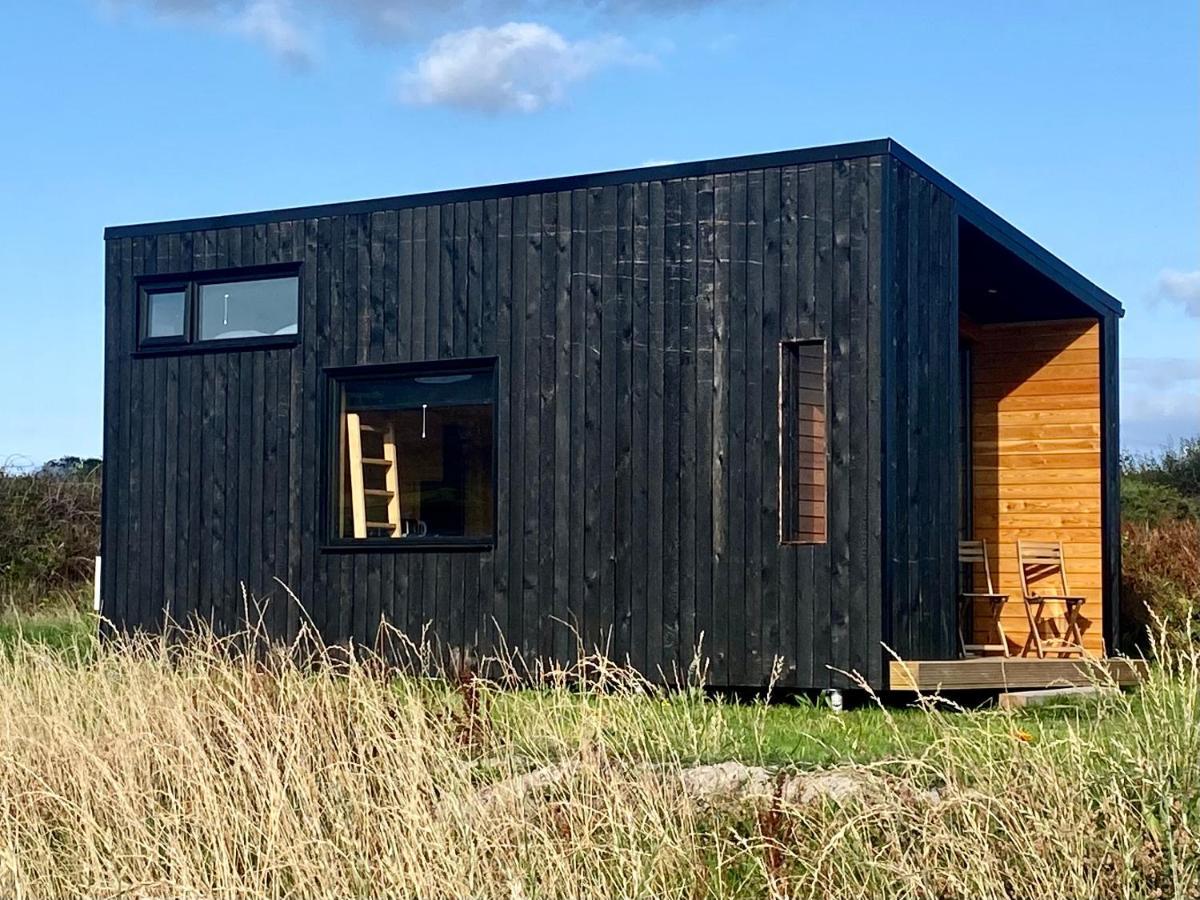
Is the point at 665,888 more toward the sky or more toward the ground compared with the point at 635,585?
more toward the ground

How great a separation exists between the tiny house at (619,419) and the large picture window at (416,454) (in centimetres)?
2

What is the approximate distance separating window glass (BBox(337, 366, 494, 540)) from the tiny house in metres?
0.02

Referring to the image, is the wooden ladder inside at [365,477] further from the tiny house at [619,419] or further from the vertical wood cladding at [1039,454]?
the vertical wood cladding at [1039,454]

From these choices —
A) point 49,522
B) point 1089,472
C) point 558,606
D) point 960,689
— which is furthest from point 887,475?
point 49,522

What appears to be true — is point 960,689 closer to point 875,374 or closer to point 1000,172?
point 875,374

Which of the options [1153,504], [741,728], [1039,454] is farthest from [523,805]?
[1153,504]

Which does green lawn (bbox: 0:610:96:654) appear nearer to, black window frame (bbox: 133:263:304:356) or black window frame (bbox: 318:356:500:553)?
black window frame (bbox: 133:263:304:356)

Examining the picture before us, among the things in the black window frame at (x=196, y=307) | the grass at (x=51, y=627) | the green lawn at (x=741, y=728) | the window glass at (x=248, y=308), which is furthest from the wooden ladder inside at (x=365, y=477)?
the green lawn at (x=741, y=728)

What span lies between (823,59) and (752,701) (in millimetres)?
3994

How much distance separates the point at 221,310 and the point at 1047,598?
6.29m

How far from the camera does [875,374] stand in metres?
9.80

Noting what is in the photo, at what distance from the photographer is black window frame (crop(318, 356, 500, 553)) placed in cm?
1102

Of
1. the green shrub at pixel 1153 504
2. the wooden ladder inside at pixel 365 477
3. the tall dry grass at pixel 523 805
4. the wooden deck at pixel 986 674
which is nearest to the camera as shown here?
the tall dry grass at pixel 523 805

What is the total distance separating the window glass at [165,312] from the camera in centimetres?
1241
